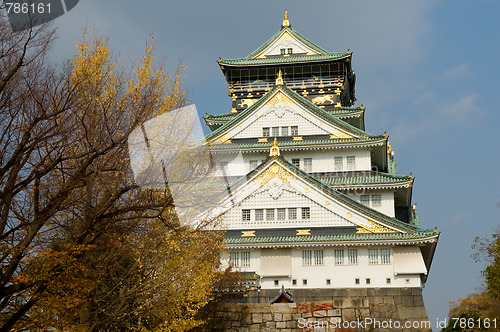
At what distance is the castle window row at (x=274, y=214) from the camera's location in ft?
108

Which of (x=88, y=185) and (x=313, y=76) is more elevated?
(x=313, y=76)

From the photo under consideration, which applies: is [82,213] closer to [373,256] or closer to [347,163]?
[373,256]

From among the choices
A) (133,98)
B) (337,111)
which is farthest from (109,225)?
(337,111)

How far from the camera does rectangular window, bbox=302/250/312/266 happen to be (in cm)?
3184

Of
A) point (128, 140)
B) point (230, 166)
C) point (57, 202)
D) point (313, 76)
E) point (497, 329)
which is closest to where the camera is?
point (57, 202)

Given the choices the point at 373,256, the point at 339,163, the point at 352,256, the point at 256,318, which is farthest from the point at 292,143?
the point at 256,318

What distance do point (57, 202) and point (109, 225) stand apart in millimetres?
2149

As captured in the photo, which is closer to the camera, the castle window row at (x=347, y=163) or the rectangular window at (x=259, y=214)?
the rectangular window at (x=259, y=214)

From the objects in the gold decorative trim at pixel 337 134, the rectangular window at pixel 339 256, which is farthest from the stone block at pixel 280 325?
the gold decorative trim at pixel 337 134

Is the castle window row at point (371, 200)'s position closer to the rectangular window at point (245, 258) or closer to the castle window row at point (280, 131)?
the castle window row at point (280, 131)

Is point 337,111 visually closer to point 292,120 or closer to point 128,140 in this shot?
point 292,120

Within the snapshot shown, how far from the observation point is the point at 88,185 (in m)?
15.1

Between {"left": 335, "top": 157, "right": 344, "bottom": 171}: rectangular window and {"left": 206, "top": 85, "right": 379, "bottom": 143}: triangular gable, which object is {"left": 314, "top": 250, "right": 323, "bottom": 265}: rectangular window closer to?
{"left": 335, "top": 157, "right": 344, "bottom": 171}: rectangular window

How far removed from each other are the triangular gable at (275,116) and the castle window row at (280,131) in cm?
37
